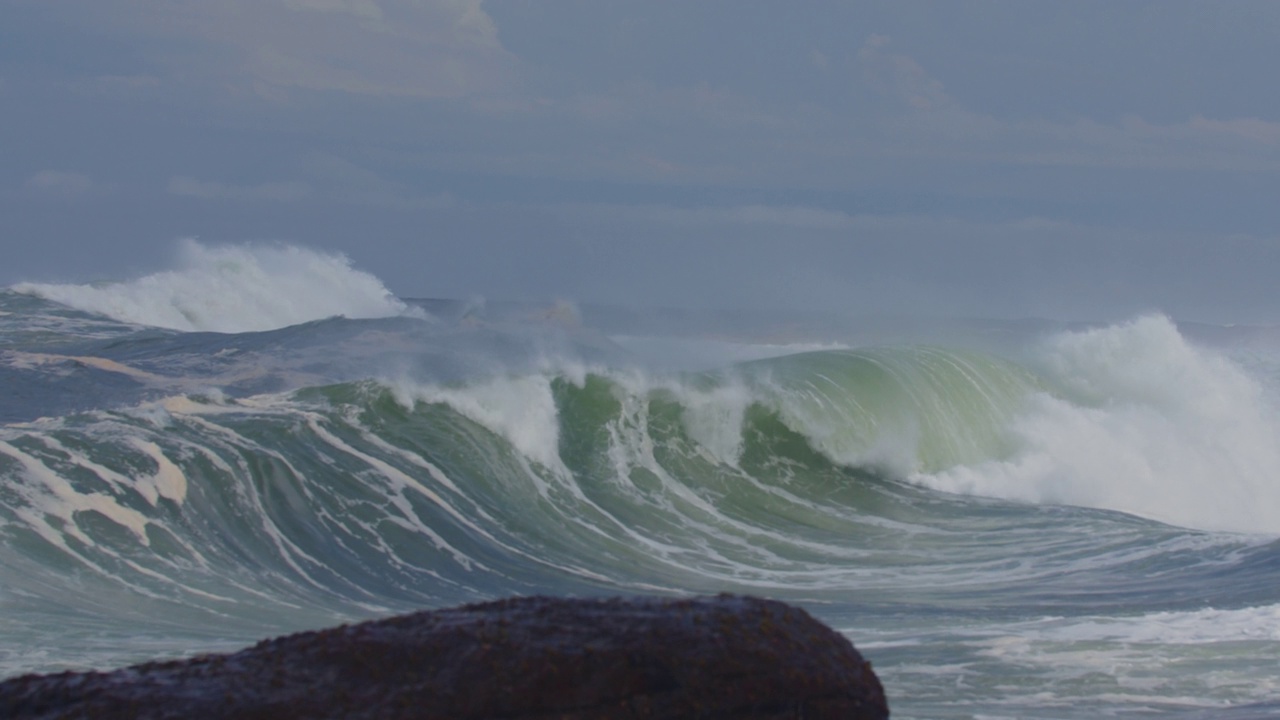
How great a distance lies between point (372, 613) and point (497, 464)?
18.0 feet

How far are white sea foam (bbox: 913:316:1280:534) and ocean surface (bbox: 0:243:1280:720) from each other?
0.08 meters

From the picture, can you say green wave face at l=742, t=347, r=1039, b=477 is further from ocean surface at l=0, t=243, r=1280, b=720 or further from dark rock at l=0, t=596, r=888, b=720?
dark rock at l=0, t=596, r=888, b=720

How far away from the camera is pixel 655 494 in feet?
54.6

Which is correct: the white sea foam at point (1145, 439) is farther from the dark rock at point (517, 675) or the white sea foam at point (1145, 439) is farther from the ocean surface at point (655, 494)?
the dark rock at point (517, 675)

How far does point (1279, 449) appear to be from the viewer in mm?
23500

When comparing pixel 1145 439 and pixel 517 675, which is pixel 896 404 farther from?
pixel 517 675

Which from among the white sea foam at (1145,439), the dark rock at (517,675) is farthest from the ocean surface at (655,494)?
the dark rock at (517,675)

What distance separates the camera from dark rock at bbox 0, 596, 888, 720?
124 inches

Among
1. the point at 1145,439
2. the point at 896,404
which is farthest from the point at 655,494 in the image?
the point at 1145,439

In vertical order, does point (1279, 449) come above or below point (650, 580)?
above

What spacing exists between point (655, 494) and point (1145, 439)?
1015 cm

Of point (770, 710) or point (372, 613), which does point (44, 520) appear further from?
point (770, 710)

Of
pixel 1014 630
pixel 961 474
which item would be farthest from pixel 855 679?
pixel 961 474

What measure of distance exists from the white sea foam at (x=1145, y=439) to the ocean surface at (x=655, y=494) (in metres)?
0.08
